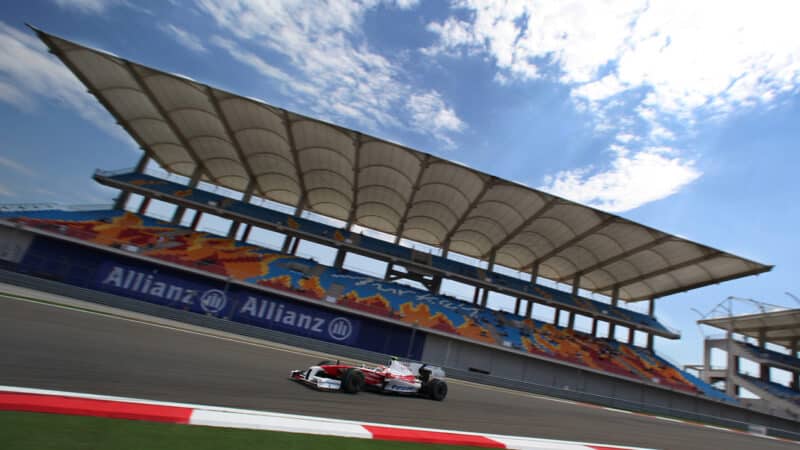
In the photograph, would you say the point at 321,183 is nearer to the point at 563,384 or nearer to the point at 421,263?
the point at 421,263

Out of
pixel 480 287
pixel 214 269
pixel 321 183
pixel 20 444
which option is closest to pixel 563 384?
pixel 480 287

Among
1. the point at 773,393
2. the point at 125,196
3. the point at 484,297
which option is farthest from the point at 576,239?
the point at 125,196

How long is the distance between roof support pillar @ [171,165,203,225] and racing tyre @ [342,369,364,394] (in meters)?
30.6

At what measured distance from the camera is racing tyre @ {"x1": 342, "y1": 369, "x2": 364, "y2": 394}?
7.27 meters

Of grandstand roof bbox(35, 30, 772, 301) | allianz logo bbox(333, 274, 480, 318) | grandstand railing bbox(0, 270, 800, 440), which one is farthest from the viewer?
allianz logo bbox(333, 274, 480, 318)

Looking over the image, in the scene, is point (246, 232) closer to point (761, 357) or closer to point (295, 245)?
point (295, 245)

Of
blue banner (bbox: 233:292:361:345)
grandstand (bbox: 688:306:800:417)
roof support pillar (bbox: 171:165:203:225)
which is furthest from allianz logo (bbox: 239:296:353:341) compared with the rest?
grandstand (bbox: 688:306:800:417)

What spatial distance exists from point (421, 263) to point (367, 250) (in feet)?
16.2

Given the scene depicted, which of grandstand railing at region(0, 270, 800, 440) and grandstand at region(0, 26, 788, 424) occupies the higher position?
grandstand at region(0, 26, 788, 424)

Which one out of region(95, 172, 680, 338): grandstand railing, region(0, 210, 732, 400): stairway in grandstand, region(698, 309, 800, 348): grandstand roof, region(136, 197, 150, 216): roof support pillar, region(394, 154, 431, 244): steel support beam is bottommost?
region(0, 210, 732, 400): stairway in grandstand

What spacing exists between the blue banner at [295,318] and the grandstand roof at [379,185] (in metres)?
10.2

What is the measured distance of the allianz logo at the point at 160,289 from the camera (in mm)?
24797

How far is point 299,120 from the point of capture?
22750mm

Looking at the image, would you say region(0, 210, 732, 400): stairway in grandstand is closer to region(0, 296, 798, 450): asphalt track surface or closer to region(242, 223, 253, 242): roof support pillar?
region(242, 223, 253, 242): roof support pillar
